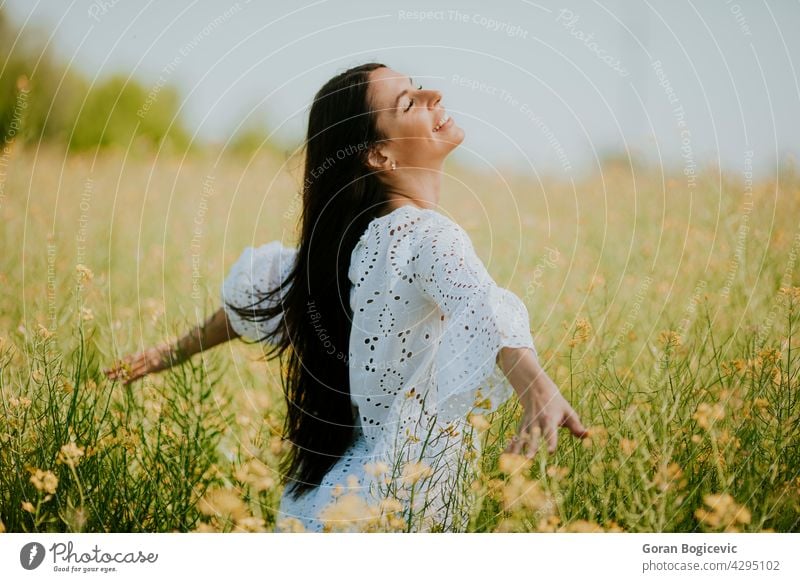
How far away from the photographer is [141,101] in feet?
15.2

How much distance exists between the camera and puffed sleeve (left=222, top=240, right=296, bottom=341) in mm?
2096

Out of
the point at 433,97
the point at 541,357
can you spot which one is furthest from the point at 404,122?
the point at 541,357

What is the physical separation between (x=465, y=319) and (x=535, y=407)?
213 millimetres

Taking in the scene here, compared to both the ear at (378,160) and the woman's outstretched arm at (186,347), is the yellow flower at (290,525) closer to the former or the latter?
the woman's outstretched arm at (186,347)

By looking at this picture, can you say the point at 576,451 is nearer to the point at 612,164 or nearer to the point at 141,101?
the point at 612,164

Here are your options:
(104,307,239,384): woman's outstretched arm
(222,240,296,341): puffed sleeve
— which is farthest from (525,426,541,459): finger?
(104,307,239,384): woman's outstretched arm

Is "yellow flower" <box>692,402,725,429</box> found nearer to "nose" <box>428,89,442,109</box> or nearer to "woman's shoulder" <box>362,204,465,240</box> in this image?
"woman's shoulder" <box>362,204,465,240</box>

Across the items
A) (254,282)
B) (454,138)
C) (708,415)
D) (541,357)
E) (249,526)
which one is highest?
(454,138)

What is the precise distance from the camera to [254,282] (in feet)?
6.89

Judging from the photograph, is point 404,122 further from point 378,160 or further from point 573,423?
point 573,423
